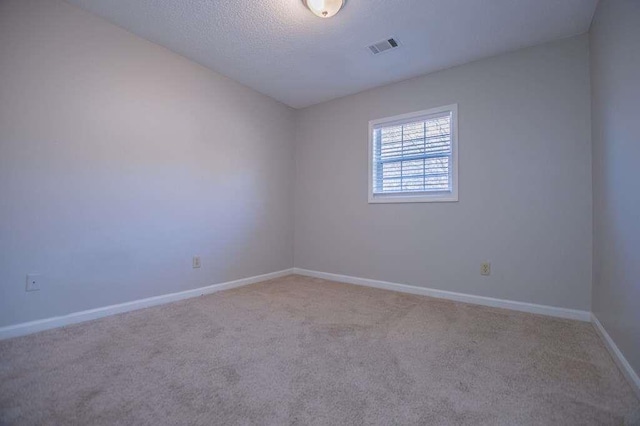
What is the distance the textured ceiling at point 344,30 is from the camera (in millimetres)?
2059

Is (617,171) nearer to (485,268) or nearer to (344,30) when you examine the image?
(485,268)

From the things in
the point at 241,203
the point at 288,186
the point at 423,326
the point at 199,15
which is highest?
the point at 199,15

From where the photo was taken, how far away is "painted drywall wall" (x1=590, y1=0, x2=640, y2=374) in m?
1.39

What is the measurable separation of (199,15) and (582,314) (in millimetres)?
3841

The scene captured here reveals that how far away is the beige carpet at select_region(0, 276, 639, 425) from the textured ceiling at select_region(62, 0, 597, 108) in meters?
2.34

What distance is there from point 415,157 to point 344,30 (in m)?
1.45

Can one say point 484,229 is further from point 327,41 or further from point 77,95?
point 77,95

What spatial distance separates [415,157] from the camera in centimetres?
308

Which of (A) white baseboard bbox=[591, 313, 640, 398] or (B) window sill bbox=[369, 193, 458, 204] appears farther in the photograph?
(B) window sill bbox=[369, 193, 458, 204]

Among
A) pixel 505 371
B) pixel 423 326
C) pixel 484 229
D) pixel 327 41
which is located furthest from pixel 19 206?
pixel 484 229

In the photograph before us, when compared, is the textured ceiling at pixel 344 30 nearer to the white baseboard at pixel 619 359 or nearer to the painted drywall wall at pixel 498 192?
the painted drywall wall at pixel 498 192

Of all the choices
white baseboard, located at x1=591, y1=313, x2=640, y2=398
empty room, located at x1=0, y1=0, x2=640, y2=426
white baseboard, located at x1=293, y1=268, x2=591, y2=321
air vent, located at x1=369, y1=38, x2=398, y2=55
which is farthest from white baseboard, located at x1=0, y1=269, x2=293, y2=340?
white baseboard, located at x1=591, y1=313, x2=640, y2=398

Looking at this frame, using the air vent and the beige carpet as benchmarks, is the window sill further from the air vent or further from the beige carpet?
the air vent

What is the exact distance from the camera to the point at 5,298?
1816mm
